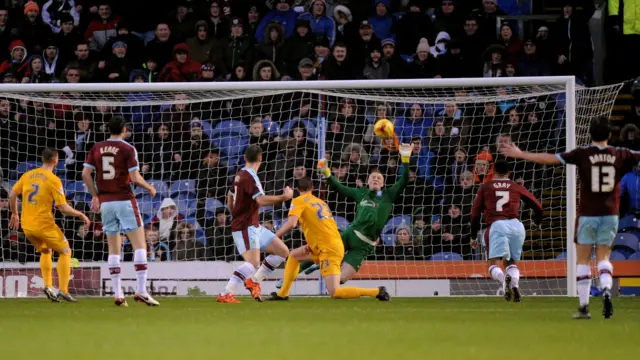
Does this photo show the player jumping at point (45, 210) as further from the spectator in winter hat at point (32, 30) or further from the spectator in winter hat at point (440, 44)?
the spectator in winter hat at point (440, 44)

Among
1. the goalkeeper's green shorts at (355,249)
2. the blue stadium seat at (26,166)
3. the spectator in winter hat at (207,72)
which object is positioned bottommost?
the goalkeeper's green shorts at (355,249)

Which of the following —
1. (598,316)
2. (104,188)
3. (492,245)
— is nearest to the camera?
(598,316)

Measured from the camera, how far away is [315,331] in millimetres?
9172

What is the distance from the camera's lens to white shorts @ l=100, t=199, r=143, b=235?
41.9 ft

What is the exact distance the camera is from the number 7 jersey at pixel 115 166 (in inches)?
505

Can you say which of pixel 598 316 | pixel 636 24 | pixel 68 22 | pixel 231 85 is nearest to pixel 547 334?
pixel 598 316

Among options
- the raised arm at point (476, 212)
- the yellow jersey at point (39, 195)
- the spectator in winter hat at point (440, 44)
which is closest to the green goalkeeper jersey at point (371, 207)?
A: the raised arm at point (476, 212)

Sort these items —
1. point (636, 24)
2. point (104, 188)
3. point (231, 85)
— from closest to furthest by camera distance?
point (104, 188)
point (231, 85)
point (636, 24)

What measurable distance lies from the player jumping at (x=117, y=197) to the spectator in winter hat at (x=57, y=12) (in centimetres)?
851

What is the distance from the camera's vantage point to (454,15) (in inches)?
789

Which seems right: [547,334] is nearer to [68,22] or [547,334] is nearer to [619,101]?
[619,101]

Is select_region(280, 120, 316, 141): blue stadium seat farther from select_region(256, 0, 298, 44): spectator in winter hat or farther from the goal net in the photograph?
select_region(256, 0, 298, 44): spectator in winter hat

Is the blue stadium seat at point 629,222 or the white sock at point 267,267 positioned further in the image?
the blue stadium seat at point 629,222

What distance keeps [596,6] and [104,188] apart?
1081cm
